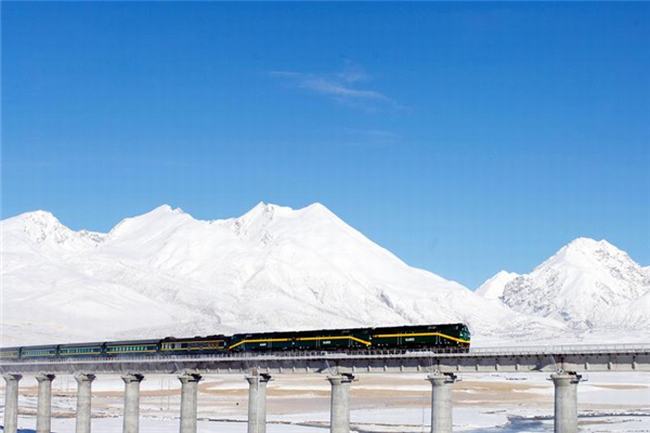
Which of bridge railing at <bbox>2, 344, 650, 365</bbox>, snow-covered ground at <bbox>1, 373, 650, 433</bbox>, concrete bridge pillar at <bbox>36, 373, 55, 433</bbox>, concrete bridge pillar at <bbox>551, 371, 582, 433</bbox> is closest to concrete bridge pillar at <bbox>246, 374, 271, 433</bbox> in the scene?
bridge railing at <bbox>2, 344, 650, 365</bbox>

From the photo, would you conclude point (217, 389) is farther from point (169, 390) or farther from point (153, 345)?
point (153, 345)

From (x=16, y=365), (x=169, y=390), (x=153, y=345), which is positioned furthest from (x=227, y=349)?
(x=169, y=390)

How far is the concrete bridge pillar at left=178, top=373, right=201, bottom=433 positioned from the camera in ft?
313

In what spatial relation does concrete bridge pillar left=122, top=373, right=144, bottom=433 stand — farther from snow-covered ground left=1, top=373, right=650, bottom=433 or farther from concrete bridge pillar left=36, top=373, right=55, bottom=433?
snow-covered ground left=1, top=373, right=650, bottom=433

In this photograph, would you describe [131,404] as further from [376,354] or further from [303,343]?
[376,354]

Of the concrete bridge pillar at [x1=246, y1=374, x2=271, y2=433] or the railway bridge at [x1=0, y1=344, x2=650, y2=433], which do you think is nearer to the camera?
the railway bridge at [x1=0, y1=344, x2=650, y2=433]

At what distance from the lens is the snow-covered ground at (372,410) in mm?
128000

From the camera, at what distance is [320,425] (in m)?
132

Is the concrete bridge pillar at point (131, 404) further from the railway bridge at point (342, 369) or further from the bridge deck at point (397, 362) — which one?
the bridge deck at point (397, 362)

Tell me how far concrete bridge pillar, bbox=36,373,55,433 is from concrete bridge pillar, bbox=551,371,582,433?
6173cm

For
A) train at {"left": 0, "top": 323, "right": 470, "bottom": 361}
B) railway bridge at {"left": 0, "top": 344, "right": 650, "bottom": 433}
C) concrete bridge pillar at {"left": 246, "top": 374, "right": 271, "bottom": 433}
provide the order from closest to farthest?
1. railway bridge at {"left": 0, "top": 344, "right": 650, "bottom": 433}
2. train at {"left": 0, "top": 323, "right": 470, "bottom": 361}
3. concrete bridge pillar at {"left": 246, "top": 374, "right": 271, "bottom": 433}

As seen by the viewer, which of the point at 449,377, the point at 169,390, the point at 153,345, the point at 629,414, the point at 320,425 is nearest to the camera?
the point at 449,377

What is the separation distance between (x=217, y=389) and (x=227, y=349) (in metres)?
103

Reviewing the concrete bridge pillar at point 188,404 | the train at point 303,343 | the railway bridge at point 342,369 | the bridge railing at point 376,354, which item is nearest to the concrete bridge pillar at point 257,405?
the railway bridge at point 342,369
